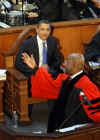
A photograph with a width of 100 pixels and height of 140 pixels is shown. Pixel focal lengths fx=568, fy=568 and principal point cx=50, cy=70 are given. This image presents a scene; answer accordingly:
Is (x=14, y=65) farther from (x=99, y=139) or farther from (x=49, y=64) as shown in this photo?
(x=99, y=139)

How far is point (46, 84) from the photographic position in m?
6.89

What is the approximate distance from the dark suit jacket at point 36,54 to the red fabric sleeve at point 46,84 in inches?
25.3

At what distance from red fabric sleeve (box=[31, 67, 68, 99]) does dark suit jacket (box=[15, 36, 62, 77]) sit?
64 cm

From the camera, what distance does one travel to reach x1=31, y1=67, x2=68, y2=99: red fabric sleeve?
680 cm

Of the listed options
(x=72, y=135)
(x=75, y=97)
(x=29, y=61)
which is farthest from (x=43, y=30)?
(x=72, y=135)

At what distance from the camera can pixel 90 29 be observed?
8.80 meters

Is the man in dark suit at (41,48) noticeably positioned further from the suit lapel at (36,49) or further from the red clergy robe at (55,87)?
the red clergy robe at (55,87)

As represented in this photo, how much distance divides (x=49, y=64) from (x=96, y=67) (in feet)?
2.19

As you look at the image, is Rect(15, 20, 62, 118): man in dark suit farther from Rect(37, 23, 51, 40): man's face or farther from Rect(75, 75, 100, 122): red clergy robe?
Rect(75, 75, 100, 122): red clergy robe

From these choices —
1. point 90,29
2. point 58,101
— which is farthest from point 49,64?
point 58,101

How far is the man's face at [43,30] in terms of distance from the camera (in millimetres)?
7613

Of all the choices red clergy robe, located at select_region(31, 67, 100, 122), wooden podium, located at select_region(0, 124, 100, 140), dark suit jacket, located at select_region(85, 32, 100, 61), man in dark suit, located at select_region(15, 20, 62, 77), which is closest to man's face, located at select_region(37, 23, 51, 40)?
man in dark suit, located at select_region(15, 20, 62, 77)

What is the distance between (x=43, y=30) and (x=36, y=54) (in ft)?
1.48

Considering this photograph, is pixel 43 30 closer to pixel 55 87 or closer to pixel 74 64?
pixel 55 87
